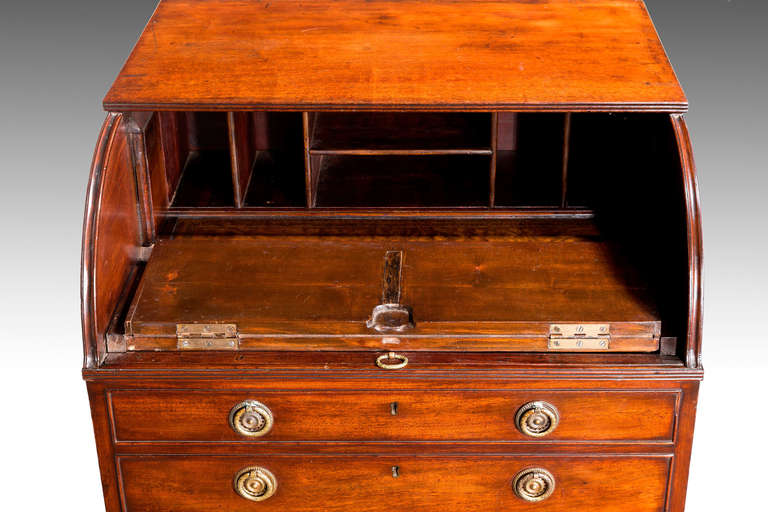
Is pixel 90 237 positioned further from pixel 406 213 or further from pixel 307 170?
pixel 406 213

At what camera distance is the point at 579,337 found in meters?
3.66

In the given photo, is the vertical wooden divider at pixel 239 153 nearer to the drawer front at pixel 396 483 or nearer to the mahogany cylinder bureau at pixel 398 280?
the mahogany cylinder bureau at pixel 398 280

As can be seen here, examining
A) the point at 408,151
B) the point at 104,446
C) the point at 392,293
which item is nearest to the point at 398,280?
the point at 392,293

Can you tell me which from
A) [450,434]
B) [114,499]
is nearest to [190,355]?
[114,499]

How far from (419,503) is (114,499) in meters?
0.89

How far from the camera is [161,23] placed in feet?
13.0

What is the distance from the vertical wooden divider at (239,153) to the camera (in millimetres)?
3873

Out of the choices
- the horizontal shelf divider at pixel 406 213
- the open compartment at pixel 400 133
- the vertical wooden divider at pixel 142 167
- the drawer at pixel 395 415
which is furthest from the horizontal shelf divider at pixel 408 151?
the drawer at pixel 395 415

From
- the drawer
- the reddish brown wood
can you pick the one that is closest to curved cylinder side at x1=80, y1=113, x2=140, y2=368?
the reddish brown wood

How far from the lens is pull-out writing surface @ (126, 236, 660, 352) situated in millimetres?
3654

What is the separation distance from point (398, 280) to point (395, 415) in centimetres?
38

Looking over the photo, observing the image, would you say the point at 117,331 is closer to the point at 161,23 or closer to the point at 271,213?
the point at 271,213

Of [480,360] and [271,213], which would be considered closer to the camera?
[480,360]

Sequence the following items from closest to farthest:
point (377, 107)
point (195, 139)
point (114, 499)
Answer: point (377, 107), point (114, 499), point (195, 139)
